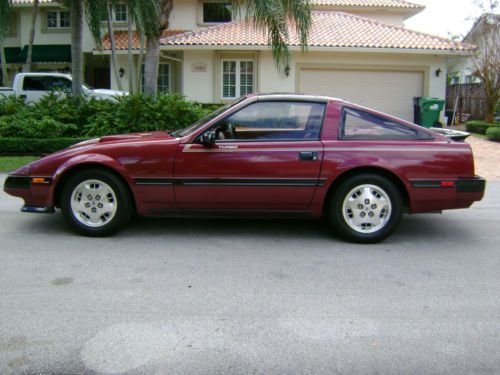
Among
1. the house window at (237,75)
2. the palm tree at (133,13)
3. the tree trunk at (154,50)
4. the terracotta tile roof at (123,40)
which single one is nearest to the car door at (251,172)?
the palm tree at (133,13)

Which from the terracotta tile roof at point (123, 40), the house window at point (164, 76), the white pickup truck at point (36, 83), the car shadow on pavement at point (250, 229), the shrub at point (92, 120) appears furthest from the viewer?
the house window at point (164, 76)

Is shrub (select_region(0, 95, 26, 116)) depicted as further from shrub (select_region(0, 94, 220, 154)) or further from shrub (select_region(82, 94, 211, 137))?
shrub (select_region(82, 94, 211, 137))

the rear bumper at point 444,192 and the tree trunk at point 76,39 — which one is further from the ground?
the tree trunk at point 76,39

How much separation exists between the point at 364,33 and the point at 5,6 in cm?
1318

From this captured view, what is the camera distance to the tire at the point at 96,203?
19.0ft

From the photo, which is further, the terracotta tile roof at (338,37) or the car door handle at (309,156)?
the terracotta tile roof at (338,37)

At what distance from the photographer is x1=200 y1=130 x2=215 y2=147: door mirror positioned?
18.7ft

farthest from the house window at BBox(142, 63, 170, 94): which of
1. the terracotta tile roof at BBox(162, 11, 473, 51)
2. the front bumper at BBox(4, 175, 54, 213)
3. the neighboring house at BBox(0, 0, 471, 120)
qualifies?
the front bumper at BBox(4, 175, 54, 213)

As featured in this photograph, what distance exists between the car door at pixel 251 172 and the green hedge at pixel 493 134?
13.1 m

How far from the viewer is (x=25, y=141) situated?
470 inches

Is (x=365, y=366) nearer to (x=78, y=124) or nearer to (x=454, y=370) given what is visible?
(x=454, y=370)

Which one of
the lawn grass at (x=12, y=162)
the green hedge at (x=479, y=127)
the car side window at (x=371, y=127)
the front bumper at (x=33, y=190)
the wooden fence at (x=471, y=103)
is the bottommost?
the lawn grass at (x=12, y=162)

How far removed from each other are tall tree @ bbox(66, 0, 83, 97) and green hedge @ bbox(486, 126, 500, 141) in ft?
40.9

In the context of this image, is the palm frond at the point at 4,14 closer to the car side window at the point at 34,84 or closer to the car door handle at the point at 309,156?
the car side window at the point at 34,84
